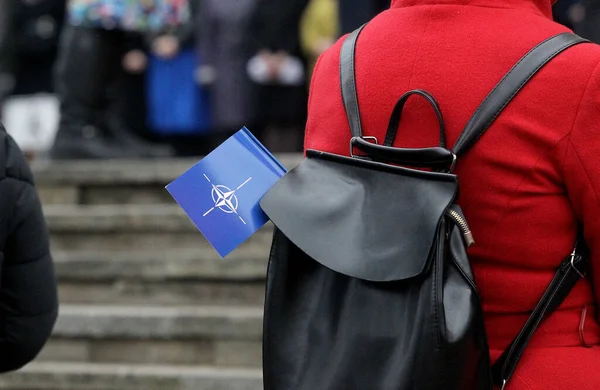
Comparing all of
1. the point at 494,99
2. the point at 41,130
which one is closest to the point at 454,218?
the point at 494,99

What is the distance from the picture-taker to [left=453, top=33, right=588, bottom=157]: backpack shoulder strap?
1.83 meters

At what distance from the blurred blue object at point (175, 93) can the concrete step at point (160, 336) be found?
2726mm

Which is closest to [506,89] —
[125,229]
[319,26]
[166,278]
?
[166,278]

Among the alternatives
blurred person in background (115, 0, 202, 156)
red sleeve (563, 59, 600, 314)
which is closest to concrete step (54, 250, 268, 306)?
blurred person in background (115, 0, 202, 156)

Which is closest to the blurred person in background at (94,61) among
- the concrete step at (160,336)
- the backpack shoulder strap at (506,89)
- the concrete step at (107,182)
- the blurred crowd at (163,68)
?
the blurred crowd at (163,68)

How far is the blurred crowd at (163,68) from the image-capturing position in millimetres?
5738

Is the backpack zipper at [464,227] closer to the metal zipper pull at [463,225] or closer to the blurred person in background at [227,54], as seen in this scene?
the metal zipper pull at [463,225]

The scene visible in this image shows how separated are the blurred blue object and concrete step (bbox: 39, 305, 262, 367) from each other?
2726 mm

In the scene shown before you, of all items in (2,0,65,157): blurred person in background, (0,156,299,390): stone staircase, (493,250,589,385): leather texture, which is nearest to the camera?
(493,250,589,385): leather texture

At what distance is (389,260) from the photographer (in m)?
1.80

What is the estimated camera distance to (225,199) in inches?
81.0

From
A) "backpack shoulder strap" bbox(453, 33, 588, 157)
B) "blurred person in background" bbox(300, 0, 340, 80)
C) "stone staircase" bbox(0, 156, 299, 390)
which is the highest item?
"backpack shoulder strap" bbox(453, 33, 588, 157)

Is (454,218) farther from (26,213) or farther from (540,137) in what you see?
(26,213)

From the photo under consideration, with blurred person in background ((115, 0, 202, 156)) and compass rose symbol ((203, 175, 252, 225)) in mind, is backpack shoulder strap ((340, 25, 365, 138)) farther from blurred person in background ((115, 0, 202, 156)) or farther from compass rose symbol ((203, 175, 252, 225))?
blurred person in background ((115, 0, 202, 156))
